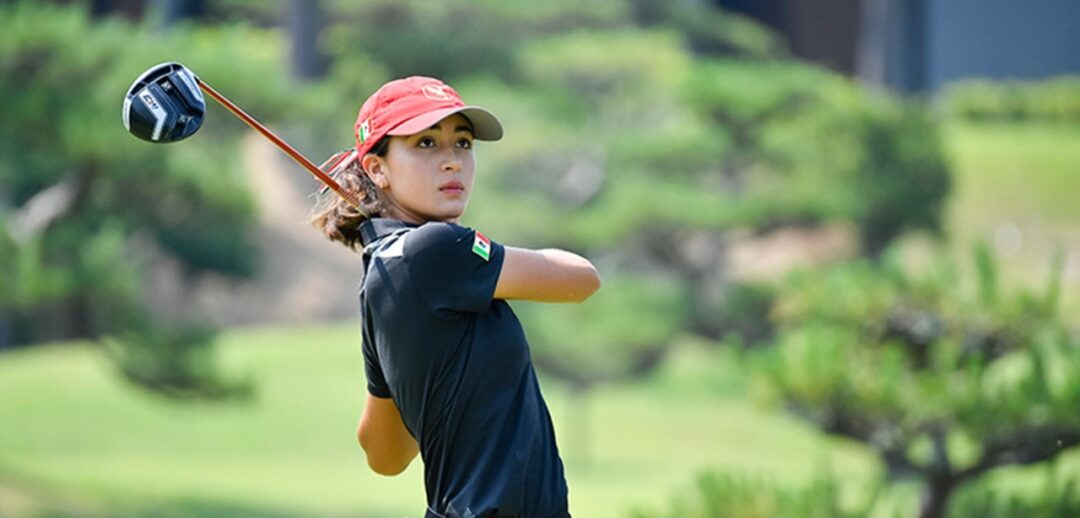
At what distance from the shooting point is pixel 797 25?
623 cm

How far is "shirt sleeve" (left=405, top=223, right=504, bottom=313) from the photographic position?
1627 mm

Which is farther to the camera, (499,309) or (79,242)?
(79,242)

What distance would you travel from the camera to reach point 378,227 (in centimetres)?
171

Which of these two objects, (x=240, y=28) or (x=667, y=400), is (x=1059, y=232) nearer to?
(x=667, y=400)

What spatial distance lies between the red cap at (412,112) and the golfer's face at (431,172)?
2cm

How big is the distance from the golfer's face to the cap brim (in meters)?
0.02

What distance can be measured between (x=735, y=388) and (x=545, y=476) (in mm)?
4471

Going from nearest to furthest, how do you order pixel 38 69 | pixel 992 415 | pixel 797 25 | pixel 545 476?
pixel 545 476, pixel 992 415, pixel 38 69, pixel 797 25

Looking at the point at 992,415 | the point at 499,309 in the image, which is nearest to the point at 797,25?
the point at 992,415

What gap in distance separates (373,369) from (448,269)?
8.4 inches

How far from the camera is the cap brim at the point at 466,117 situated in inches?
65.9

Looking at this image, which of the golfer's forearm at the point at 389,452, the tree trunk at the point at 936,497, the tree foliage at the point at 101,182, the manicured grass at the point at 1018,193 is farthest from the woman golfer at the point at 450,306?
the manicured grass at the point at 1018,193

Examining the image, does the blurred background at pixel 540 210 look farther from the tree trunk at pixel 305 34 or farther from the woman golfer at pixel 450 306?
the woman golfer at pixel 450 306

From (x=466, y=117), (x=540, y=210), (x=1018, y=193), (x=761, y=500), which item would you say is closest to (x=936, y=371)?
(x=761, y=500)
